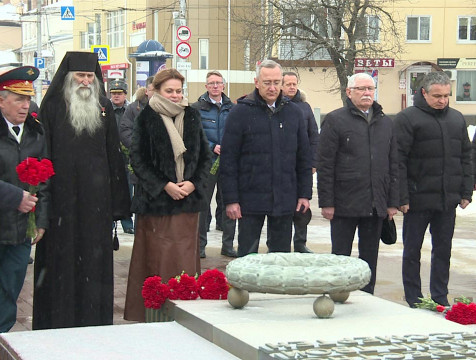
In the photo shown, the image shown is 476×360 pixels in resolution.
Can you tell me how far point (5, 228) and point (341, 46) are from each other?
3156cm

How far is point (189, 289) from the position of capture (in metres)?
5.95

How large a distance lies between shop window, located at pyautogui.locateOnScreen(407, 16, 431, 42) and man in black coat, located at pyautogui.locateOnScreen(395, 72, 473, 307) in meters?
41.7

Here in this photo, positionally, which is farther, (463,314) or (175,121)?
(175,121)

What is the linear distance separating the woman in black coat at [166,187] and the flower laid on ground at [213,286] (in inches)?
40.6

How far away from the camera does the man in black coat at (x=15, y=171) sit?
6.39 metres

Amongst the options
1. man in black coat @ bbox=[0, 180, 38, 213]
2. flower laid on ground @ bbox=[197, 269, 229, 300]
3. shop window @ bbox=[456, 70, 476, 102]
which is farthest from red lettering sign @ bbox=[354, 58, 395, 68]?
flower laid on ground @ bbox=[197, 269, 229, 300]

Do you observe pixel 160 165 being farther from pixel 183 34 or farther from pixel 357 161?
pixel 183 34

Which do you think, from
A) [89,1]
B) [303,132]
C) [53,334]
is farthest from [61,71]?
[89,1]

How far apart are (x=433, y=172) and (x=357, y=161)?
0.89 m

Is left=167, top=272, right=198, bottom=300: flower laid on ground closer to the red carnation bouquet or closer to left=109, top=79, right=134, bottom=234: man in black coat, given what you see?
the red carnation bouquet

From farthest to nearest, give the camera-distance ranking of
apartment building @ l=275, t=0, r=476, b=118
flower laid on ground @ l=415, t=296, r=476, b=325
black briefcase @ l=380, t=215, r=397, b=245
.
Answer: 1. apartment building @ l=275, t=0, r=476, b=118
2. black briefcase @ l=380, t=215, r=397, b=245
3. flower laid on ground @ l=415, t=296, r=476, b=325

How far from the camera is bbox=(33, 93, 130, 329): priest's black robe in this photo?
699cm

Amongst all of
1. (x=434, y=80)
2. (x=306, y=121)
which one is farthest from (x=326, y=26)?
(x=434, y=80)

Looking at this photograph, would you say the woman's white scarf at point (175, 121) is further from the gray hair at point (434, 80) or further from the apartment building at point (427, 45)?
the apartment building at point (427, 45)
